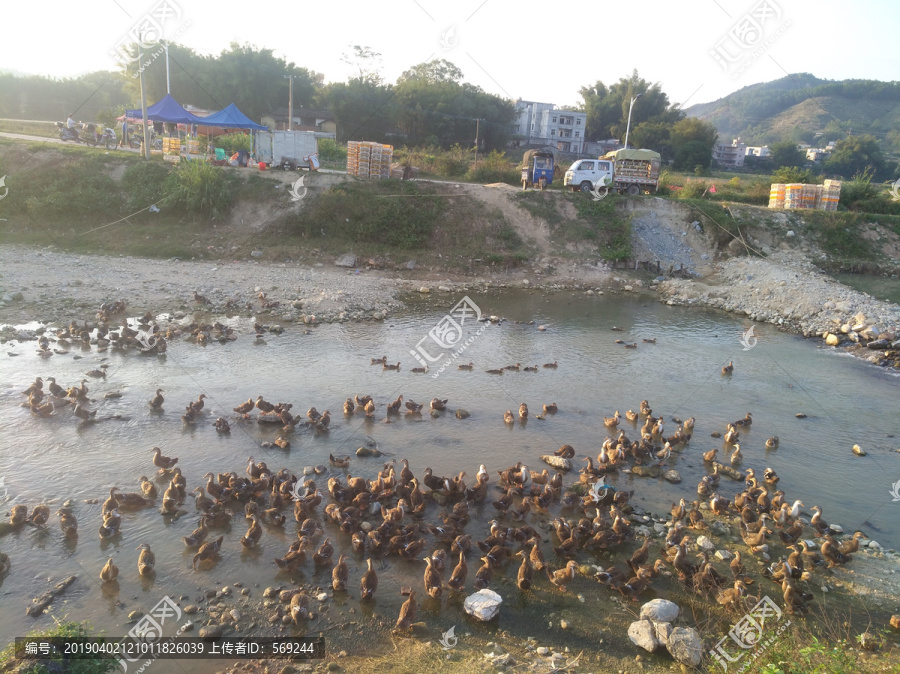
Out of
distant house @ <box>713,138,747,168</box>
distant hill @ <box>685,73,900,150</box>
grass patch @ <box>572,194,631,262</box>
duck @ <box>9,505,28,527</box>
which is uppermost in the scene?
distant hill @ <box>685,73,900,150</box>

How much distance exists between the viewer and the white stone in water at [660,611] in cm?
691

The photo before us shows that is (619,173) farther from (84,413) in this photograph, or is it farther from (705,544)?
(84,413)

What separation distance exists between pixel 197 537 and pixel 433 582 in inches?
138

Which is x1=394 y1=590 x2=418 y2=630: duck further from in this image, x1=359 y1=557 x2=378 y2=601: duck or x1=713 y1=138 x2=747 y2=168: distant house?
x1=713 y1=138 x2=747 y2=168: distant house

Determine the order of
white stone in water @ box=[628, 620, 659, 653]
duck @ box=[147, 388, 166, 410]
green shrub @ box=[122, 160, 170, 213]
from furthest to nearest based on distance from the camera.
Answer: green shrub @ box=[122, 160, 170, 213] → duck @ box=[147, 388, 166, 410] → white stone in water @ box=[628, 620, 659, 653]

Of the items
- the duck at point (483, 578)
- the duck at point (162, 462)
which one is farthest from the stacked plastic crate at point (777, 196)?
the duck at point (162, 462)

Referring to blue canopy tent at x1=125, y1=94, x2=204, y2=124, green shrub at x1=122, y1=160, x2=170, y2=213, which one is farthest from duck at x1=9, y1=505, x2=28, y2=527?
blue canopy tent at x1=125, y1=94, x2=204, y2=124

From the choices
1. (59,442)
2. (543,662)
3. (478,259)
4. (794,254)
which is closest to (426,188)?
(478,259)

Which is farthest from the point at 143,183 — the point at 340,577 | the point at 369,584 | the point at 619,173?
the point at 619,173

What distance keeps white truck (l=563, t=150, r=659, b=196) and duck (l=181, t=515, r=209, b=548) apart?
30029mm

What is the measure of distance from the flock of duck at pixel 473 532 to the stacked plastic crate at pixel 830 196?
32972 millimetres

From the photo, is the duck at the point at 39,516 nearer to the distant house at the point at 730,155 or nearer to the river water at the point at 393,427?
the river water at the point at 393,427

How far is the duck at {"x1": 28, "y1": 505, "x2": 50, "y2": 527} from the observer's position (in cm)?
815

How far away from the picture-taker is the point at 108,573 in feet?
23.6
